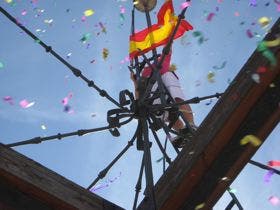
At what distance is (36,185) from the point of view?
306 cm

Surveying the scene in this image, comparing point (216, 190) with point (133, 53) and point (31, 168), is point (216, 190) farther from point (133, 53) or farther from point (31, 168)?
point (133, 53)

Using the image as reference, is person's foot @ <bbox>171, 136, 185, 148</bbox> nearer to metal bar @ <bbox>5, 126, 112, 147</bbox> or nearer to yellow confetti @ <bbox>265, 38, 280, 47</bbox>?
metal bar @ <bbox>5, 126, 112, 147</bbox>

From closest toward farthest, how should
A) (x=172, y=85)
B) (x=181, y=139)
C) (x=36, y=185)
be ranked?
(x=36, y=185), (x=181, y=139), (x=172, y=85)

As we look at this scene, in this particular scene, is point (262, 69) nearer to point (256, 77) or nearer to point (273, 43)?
point (256, 77)

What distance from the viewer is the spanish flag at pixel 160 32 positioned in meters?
6.55

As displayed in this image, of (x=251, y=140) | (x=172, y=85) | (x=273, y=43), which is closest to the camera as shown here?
(x=273, y=43)

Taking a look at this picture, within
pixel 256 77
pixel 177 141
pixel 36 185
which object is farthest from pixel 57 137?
pixel 256 77

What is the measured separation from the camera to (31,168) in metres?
3.13

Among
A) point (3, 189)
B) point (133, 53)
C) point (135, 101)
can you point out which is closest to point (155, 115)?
point (135, 101)

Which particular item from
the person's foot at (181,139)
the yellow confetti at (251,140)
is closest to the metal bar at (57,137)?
the person's foot at (181,139)

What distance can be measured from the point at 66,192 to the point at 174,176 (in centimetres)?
80

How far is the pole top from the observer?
585cm

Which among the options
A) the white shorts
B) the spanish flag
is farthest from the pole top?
the white shorts

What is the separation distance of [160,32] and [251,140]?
3803 mm
